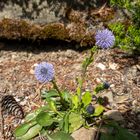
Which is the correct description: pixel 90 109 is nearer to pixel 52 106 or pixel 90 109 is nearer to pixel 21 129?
pixel 52 106

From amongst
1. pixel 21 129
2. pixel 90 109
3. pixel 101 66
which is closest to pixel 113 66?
pixel 101 66

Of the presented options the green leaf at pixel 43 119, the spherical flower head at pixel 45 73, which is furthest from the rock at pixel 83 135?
the spherical flower head at pixel 45 73

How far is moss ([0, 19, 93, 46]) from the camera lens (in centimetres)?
363

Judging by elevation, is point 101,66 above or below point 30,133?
above

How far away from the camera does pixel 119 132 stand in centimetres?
288

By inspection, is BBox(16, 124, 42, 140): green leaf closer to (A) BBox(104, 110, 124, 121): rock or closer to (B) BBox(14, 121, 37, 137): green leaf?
(B) BBox(14, 121, 37, 137): green leaf

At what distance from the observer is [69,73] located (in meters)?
3.50

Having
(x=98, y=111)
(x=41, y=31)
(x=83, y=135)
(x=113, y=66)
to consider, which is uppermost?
(x=41, y=31)

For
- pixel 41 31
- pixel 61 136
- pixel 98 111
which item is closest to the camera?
pixel 61 136

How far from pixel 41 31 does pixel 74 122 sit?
3.18 ft

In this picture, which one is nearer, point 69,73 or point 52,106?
point 52,106

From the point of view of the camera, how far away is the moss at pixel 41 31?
11.9ft

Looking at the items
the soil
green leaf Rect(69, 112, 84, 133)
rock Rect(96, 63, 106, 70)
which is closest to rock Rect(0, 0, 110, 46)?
the soil

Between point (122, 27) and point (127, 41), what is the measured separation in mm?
109
